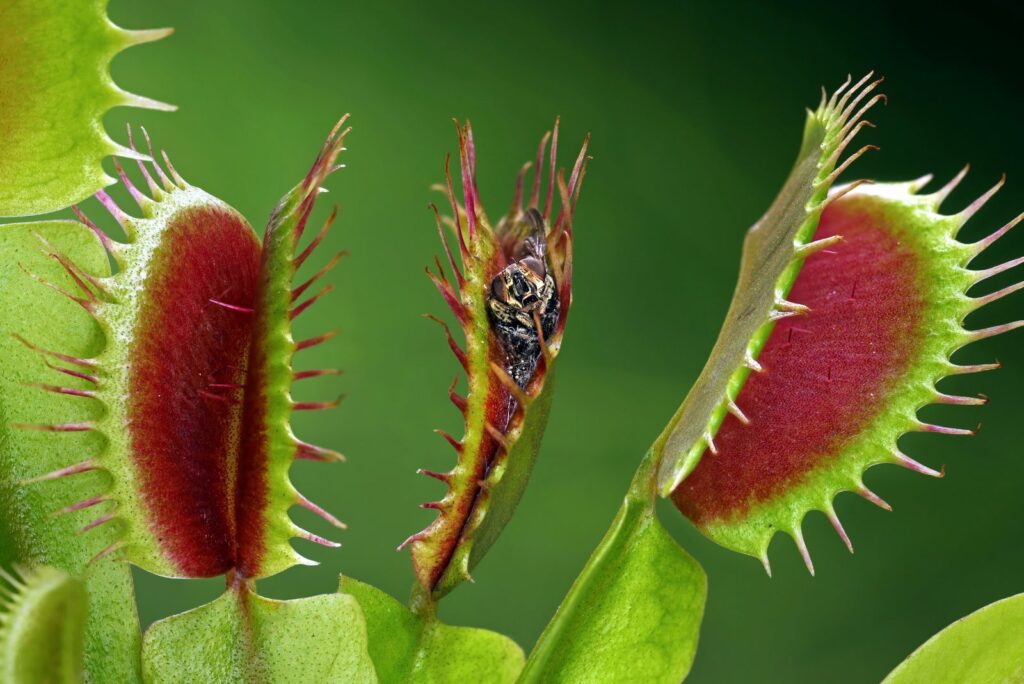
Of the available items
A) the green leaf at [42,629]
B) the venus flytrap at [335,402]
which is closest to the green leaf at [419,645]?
the venus flytrap at [335,402]

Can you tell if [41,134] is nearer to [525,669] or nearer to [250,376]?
[250,376]

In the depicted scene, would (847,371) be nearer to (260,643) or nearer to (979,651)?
(979,651)

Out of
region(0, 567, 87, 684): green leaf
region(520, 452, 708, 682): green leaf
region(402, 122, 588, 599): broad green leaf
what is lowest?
region(520, 452, 708, 682): green leaf

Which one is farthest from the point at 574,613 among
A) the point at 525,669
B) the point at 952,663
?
the point at 952,663

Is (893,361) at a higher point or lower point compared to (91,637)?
higher

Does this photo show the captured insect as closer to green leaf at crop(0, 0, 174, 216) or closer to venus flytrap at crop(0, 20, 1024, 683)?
venus flytrap at crop(0, 20, 1024, 683)

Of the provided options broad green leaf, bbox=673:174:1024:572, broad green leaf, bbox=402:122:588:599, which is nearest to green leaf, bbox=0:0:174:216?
broad green leaf, bbox=402:122:588:599
